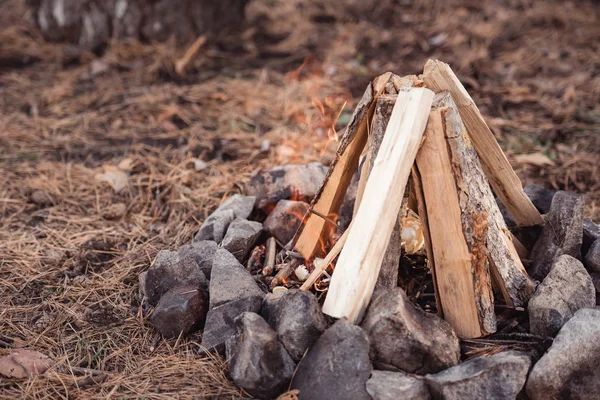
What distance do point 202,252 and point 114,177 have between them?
131 cm

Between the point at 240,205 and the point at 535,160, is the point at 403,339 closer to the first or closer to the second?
the point at 240,205

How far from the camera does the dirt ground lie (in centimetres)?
241

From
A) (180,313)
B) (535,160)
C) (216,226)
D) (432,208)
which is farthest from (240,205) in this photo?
(535,160)

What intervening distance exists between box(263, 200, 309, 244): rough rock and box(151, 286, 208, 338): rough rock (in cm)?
60

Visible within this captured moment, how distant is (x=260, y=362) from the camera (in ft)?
6.53

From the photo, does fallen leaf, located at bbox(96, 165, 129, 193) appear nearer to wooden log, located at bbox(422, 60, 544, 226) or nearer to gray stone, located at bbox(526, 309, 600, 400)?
wooden log, located at bbox(422, 60, 544, 226)

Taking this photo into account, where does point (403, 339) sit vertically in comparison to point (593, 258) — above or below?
below

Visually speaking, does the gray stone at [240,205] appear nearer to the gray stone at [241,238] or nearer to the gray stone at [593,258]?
the gray stone at [241,238]

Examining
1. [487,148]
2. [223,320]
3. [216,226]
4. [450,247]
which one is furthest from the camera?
[216,226]

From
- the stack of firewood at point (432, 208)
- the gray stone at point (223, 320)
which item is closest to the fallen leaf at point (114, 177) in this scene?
the gray stone at point (223, 320)

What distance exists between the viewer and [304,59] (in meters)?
5.60

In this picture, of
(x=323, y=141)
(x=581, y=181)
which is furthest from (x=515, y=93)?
(x=323, y=141)

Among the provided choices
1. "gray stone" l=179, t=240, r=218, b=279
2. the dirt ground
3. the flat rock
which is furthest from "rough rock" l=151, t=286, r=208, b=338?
the flat rock

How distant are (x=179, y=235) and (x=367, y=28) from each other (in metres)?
4.16
